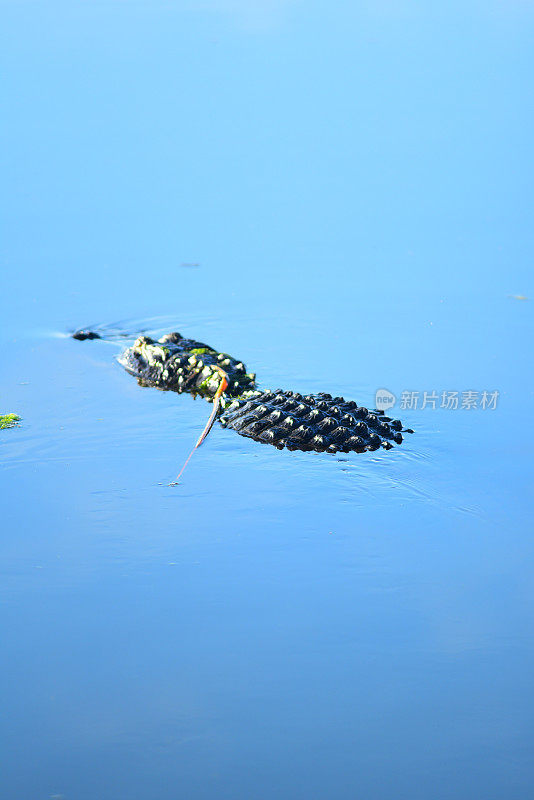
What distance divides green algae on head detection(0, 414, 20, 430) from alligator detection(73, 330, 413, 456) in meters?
1.67

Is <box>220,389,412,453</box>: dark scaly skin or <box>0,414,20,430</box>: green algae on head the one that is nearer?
<box>220,389,412,453</box>: dark scaly skin

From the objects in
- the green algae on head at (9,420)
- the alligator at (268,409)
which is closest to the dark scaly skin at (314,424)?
the alligator at (268,409)

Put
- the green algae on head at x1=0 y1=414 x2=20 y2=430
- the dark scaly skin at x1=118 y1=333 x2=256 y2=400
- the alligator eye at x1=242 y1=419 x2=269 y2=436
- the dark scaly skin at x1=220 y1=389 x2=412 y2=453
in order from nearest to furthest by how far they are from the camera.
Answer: the dark scaly skin at x1=220 y1=389 x2=412 y2=453 < the alligator eye at x1=242 y1=419 x2=269 y2=436 < the green algae on head at x1=0 y1=414 x2=20 y2=430 < the dark scaly skin at x1=118 y1=333 x2=256 y2=400

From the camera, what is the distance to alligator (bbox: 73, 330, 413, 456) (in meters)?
7.86

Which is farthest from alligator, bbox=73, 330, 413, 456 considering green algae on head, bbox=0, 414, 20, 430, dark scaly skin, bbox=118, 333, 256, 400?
green algae on head, bbox=0, 414, 20, 430

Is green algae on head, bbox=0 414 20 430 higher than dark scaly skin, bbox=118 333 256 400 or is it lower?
lower

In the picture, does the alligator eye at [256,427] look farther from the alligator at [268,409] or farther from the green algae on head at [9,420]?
the green algae on head at [9,420]

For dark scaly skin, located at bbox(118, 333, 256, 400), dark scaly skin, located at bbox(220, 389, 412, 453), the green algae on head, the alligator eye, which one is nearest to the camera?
dark scaly skin, located at bbox(220, 389, 412, 453)

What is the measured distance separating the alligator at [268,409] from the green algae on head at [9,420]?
5.49ft

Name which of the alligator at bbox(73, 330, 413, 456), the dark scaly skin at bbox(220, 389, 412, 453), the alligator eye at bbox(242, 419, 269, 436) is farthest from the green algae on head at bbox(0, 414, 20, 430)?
the alligator eye at bbox(242, 419, 269, 436)

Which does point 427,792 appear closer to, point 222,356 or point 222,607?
point 222,607

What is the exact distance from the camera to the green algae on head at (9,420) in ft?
27.6

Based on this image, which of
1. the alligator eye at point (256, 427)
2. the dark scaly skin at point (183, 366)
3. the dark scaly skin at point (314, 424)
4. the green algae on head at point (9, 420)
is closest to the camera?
the dark scaly skin at point (314, 424)

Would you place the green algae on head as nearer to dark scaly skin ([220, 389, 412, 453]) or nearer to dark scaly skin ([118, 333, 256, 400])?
dark scaly skin ([118, 333, 256, 400])
